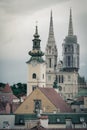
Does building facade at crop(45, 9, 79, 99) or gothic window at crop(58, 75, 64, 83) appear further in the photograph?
gothic window at crop(58, 75, 64, 83)

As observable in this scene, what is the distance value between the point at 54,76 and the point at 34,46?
6.10 m

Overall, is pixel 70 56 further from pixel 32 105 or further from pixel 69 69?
pixel 32 105

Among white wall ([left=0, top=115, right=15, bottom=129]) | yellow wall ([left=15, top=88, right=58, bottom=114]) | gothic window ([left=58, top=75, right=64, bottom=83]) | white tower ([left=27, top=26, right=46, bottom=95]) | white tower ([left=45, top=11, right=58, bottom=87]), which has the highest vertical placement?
white tower ([left=45, top=11, right=58, bottom=87])

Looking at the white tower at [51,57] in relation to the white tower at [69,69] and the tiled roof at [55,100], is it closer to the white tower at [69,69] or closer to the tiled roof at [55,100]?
the white tower at [69,69]

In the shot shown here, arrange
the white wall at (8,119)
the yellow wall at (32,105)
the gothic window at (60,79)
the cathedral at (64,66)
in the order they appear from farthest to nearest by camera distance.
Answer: the gothic window at (60,79), the cathedral at (64,66), the yellow wall at (32,105), the white wall at (8,119)

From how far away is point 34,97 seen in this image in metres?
9.20

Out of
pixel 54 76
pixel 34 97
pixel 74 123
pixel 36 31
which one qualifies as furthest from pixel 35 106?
pixel 54 76

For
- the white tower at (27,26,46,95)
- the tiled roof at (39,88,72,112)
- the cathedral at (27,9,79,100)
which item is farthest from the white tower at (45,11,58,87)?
the tiled roof at (39,88,72,112)

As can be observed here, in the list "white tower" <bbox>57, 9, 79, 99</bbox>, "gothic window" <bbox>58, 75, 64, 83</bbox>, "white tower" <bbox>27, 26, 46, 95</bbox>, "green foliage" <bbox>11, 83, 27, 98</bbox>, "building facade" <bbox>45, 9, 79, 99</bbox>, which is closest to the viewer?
"white tower" <bbox>27, 26, 46, 95</bbox>

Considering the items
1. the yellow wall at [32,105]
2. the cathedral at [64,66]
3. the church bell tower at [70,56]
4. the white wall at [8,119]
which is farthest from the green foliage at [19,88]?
the white wall at [8,119]

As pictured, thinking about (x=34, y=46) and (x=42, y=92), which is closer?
(x=42, y=92)

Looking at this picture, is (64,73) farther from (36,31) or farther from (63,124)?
(63,124)

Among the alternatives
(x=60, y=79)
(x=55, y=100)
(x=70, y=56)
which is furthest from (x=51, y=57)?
(x=55, y=100)

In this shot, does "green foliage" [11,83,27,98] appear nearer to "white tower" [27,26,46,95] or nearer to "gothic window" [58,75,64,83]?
"white tower" [27,26,46,95]
